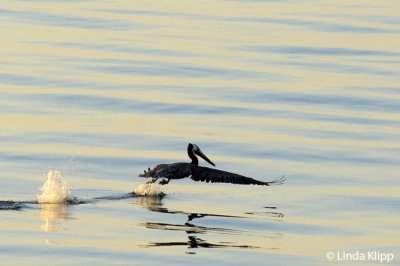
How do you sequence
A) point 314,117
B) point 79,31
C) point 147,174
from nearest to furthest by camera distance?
point 147,174 < point 314,117 < point 79,31

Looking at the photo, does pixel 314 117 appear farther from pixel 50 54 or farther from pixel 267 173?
pixel 50 54

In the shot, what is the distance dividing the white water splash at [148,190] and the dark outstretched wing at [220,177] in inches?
28.1

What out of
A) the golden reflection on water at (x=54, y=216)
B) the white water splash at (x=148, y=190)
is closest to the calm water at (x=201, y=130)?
the golden reflection on water at (x=54, y=216)

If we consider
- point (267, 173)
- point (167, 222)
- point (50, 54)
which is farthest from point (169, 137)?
point (50, 54)

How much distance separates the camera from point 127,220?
2064 centimetres

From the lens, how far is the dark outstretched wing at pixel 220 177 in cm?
2203

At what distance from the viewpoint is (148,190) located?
899 inches

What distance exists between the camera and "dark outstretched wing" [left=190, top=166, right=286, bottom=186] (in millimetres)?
22031

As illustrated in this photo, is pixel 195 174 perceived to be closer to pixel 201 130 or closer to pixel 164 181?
pixel 164 181

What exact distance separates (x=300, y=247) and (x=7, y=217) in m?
4.29

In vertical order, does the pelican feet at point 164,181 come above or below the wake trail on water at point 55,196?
above

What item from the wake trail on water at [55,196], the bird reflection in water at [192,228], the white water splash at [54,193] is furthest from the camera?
the white water splash at [54,193]

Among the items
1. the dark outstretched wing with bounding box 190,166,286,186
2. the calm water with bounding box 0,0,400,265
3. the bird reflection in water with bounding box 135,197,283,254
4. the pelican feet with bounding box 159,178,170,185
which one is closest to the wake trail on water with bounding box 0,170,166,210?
the calm water with bounding box 0,0,400,265

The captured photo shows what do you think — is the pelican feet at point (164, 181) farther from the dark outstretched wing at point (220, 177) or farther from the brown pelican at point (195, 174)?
the dark outstretched wing at point (220, 177)
